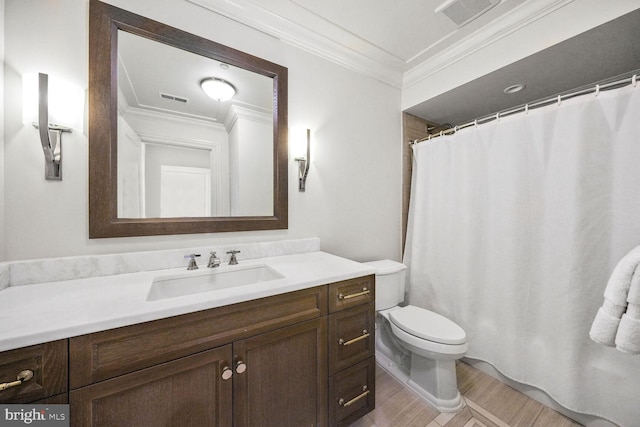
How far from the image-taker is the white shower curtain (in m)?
1.19

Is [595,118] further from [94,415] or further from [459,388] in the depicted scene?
[94,415]

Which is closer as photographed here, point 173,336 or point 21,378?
point 21,378

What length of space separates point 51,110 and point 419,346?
219 centimetres

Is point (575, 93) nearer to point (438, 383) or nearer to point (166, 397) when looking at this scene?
point (438, 383)

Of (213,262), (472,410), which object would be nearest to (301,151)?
(213,262)

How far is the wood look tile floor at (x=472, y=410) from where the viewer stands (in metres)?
1.32

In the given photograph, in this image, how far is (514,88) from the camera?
5.91 feet

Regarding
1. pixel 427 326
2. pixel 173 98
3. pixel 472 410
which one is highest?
pixel 173 98

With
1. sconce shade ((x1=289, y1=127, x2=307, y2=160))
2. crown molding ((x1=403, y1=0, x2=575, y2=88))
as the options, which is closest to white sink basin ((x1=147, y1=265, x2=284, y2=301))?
sconce shade ((x1=289, y1=127, x2=307, y2=160))

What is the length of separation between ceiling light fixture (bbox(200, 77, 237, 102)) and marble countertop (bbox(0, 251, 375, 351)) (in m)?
1.00

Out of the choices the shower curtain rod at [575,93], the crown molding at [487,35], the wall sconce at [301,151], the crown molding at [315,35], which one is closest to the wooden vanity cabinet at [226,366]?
the wall sconce at [301,151]

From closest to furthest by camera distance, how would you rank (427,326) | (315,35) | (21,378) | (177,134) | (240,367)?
(21,378) < (240,367) < (177,134) < (427,326) < (315,35)

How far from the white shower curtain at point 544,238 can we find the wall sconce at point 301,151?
1.15m
